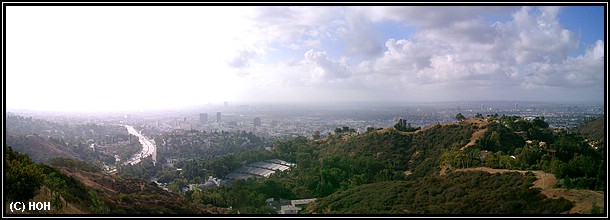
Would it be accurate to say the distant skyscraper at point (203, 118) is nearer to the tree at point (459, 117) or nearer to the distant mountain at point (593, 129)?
the tree at point (459, 117)

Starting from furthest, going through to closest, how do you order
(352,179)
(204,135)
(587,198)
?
1. (204,135)
2. (352,179)
3. (587,198)

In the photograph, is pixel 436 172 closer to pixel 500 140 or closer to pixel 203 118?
pixel 500 140

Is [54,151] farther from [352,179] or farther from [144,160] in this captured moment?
[352,179]

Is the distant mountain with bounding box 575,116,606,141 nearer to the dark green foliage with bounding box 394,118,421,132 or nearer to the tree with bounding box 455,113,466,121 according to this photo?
the tree with bounding box 455,113,466,121

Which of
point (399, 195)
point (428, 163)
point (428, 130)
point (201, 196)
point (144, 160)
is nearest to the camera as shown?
point (399, 195)

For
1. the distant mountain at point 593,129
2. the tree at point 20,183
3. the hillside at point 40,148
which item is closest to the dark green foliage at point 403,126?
the distant mountain at point 593,129

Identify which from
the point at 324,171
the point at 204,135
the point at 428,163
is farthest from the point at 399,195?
the point at 204,135
